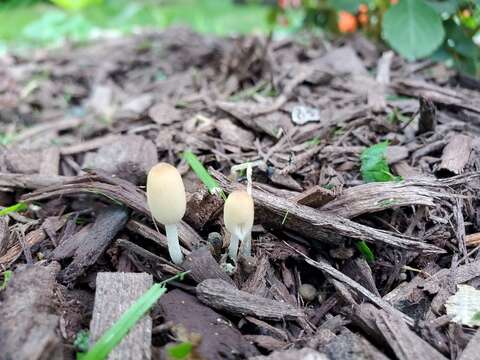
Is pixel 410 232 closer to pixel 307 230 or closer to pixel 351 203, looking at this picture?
pixel 351 203

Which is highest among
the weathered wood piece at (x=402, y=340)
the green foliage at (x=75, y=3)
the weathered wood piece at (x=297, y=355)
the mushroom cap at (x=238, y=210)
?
the green foliage at (x=75, y=3)

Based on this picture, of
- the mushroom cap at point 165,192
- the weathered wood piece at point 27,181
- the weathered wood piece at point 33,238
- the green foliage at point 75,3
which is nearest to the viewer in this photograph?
the mushroom cap at point 165,192

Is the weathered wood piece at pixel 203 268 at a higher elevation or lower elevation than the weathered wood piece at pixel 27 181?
lower

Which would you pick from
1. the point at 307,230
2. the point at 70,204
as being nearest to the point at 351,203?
the point at 307,230

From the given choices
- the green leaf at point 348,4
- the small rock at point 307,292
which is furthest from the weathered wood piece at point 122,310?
the green leaf at point 348,4

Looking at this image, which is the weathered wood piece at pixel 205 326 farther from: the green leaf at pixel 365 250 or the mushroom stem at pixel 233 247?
the green leaf at pixel 365 250
